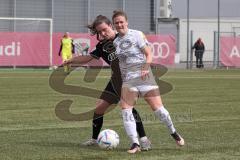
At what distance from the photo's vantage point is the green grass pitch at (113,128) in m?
7.85

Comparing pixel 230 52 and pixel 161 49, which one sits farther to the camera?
pixel 230 52

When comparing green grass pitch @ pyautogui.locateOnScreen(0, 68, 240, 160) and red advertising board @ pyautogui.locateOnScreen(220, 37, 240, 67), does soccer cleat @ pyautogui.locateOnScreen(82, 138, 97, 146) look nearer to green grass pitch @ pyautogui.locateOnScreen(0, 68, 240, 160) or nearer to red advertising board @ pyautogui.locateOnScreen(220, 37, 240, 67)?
green grass pitch @ pyautogui.locateOnScreen(0, 68, 240, 160)

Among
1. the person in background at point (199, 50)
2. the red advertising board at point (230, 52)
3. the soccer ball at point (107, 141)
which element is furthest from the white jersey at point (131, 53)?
the person in background at point (199, 50)

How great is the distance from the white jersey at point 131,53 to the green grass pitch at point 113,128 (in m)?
1.06

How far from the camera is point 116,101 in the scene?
8672 millimetres

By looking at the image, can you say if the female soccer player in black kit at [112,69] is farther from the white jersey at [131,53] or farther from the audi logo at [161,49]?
the audi logo at [161,49]

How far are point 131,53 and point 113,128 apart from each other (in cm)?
276

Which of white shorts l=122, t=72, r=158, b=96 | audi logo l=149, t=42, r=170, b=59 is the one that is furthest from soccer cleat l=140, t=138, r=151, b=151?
audi logo l=149, t=42, r=170, b=59

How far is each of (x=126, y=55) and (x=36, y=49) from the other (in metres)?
27.5

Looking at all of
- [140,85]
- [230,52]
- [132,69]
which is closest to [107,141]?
[140,85]

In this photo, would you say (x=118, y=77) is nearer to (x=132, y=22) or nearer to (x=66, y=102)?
(x=66, y=102)

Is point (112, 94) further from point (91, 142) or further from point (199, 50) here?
point (199, 50)

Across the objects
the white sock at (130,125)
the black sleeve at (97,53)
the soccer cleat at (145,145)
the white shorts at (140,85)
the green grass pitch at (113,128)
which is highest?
the black sleeve at (97,53)

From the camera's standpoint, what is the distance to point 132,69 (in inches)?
317
